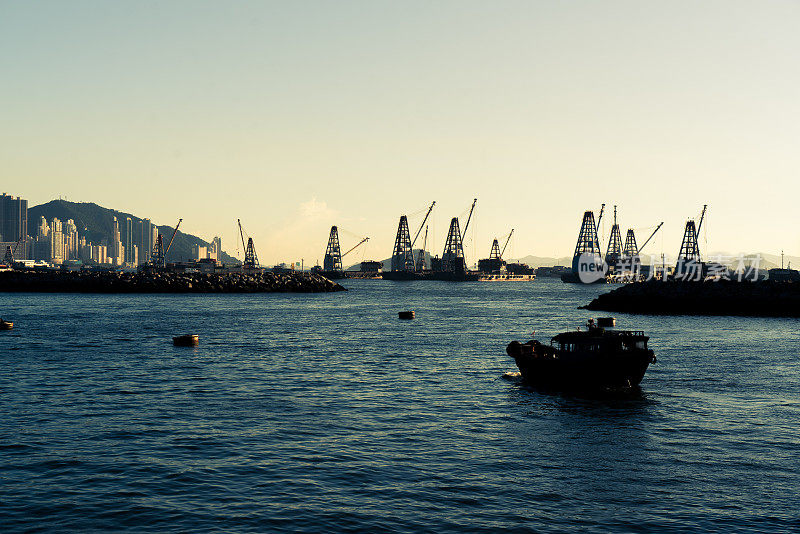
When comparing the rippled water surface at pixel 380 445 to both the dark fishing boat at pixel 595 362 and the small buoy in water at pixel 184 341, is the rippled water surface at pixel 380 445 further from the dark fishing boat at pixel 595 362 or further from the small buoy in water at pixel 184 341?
the small buoy in water at pixel 184 341

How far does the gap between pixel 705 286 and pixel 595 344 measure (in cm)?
10939

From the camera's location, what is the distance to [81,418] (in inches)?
1511

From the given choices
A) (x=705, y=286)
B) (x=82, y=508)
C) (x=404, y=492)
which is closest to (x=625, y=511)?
(x=404, y=492)

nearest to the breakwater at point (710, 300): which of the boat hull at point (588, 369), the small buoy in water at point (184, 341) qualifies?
the boat hull at point (588, 369)

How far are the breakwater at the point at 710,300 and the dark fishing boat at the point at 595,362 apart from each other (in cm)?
9188

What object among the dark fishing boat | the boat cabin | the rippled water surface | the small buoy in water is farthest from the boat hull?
the small buoy in water

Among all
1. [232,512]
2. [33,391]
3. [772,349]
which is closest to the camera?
[232,512]

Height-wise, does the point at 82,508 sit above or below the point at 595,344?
below

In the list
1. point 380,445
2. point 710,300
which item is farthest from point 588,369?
point 710,300

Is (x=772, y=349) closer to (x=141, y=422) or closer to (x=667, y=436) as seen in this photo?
(x=667, y=436)

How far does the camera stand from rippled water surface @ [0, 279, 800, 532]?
2422 centimetres

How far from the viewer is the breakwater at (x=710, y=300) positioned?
130000 mm

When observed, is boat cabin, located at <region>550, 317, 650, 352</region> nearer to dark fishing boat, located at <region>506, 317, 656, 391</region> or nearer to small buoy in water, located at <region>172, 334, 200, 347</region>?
dark fishing boat, located at <region>506, 317, 656, 391</region>

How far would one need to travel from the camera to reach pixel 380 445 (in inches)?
1310
